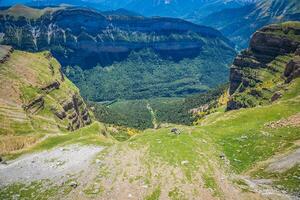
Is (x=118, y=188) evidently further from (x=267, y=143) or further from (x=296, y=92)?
(x=296, y=92)

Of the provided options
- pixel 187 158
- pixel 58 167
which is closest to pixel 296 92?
pixel 187 158

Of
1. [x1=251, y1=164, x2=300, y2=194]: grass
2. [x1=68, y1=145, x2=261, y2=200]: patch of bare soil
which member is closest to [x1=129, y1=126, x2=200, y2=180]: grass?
[x1=68, y1=145, x2=261, y2=200]: patch of bare soil

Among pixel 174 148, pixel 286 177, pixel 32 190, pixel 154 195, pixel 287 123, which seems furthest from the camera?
pixel 287 123

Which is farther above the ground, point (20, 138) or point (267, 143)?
point (267, 143)

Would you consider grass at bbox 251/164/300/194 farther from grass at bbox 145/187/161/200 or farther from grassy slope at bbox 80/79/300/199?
grass at bbox 145/187/161/200

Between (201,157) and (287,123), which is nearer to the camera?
(201,157)

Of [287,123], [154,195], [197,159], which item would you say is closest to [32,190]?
[154,195]

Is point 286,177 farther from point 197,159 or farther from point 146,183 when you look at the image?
point 146,183

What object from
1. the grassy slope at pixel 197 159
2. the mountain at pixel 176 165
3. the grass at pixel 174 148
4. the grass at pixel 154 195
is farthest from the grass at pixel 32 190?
the grass at pixel 174 148
